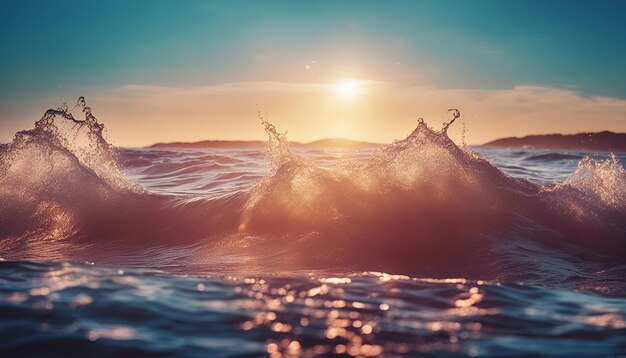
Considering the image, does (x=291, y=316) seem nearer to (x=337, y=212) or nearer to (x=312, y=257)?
(x=312, y=257)

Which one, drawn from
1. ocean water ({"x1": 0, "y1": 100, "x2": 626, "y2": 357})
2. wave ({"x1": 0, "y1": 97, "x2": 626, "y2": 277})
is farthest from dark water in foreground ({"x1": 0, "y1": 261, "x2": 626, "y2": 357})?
wave ({"x1": 0, "y1": 97, "x2": 626, "y2": 277})

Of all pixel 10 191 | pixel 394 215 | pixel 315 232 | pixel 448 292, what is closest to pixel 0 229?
pixel 10 191

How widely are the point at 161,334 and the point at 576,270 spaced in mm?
4070

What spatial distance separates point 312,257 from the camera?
563cm

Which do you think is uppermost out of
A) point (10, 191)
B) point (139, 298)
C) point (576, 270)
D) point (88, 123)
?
point (88, 123)

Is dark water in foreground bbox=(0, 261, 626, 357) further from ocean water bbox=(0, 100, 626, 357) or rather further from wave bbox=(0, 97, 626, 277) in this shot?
wave bbox=(0, 97, 626, 277)

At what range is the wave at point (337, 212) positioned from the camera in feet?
19.6

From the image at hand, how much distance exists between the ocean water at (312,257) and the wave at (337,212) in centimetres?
3

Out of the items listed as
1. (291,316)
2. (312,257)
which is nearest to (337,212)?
(312,257)

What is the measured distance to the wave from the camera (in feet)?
19.6

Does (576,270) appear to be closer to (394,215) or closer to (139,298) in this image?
(394,215)

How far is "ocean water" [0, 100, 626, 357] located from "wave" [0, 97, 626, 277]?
27 millimetres

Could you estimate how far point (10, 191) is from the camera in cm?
866

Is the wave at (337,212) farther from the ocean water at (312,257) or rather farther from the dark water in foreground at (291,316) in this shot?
the dark water in foreground at (291,316)
